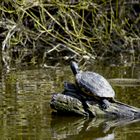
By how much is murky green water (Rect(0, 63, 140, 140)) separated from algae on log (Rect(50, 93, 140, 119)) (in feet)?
0.27

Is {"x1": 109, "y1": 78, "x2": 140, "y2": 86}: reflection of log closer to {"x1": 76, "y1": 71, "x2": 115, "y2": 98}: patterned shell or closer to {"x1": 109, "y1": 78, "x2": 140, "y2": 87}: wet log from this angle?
{"x1": 109, "y1": 78, "x2": 140, "y2": 87}: wet log

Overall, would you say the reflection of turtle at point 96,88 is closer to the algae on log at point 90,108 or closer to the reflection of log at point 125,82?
the algae on log at point 90,108

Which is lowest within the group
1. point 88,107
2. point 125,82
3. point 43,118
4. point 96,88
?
Answer: point 125,82

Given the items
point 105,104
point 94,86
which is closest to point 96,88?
point 94,86

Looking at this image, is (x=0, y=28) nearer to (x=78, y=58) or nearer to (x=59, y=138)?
(x=78, y=58)

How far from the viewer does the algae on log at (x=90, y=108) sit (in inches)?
241

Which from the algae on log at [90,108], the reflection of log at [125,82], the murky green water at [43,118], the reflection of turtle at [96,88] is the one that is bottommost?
the reflection of log at [125,82]

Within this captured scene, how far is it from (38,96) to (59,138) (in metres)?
1.97

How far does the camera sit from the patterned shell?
20.2ft

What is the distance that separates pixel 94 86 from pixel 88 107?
21cm

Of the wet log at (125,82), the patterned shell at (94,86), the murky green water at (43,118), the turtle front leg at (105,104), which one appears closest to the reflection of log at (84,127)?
the murky green water at (43,118)

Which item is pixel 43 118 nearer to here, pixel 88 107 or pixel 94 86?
pixel 88 107

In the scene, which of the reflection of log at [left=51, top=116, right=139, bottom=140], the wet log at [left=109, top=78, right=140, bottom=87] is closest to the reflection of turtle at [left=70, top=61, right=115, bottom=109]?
the reflection of log at [left=51, top=116, right=139, bottom=140]

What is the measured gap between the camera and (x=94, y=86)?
623 centimetres
